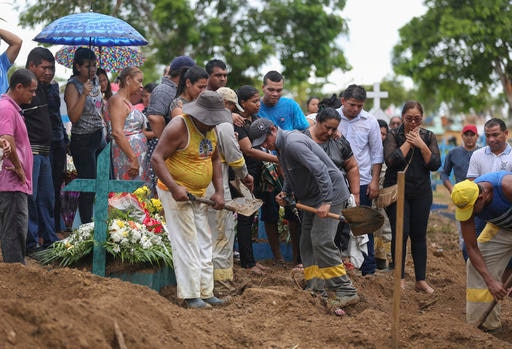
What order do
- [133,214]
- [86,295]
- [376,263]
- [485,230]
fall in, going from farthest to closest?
[376,263] → [133,214] → [485,230] → [86,295]

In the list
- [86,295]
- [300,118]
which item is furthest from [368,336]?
[300,118]

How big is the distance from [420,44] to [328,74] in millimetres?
3626

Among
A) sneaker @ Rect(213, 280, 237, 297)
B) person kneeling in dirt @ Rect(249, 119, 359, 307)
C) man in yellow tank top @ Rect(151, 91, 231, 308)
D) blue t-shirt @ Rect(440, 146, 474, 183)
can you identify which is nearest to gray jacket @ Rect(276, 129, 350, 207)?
person kneeling in dirt @ Rect(249, 119, 359, 307)

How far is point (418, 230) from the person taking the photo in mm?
9109

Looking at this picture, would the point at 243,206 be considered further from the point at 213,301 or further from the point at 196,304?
the point at 196,304

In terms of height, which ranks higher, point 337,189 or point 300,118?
point 300,118

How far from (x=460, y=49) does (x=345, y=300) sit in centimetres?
2286

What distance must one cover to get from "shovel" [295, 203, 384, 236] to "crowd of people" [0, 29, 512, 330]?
137mm

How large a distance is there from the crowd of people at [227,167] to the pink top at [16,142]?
12 mm

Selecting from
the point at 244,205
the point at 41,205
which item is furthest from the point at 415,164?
the point at 41,205

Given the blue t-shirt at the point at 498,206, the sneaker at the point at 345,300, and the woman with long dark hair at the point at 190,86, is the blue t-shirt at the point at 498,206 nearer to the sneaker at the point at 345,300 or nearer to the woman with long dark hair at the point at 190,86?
the sneaker at the point at 345,300

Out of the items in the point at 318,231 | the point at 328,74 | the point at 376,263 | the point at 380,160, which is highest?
the point at 328,74

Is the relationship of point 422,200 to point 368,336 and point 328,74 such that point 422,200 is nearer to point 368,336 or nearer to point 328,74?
point 368,336

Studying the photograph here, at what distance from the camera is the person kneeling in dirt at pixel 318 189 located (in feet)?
25.3
